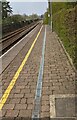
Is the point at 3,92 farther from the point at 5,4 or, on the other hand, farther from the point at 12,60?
the point at 5,4

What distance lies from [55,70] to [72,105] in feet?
13.1

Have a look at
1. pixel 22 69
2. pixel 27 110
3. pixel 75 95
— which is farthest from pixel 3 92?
pixel 22 69

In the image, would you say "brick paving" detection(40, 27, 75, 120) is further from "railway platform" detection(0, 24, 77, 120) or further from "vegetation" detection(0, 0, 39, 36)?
"vegetation" detection(0, 0, 39, 36)

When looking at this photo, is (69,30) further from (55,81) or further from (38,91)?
(38,91)

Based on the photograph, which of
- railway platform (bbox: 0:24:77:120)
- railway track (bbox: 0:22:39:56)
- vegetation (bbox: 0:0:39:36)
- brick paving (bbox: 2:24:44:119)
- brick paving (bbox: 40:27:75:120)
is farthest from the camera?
vegetation (bbox: 0:0:39:36)

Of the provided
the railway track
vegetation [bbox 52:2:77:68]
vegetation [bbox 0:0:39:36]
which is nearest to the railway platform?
vegetation [bbox 52:2:77:68]

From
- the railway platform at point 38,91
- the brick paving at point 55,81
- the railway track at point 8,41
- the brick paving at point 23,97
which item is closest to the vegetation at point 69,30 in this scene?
the brick paving at point 55,81

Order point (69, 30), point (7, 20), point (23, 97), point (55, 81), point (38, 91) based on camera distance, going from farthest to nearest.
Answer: point (7, 20), point (69, 30), point (55, 81), point (38, 91), point (23, 97)

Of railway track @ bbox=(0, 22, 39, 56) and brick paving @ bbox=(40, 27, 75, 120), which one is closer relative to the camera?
brick paving @ bbox=(40, 27, 75, 120)

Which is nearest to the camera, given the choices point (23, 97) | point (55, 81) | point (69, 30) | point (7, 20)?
point (23, 97)

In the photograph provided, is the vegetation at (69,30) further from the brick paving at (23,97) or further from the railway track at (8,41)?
the railway track at (8,41)

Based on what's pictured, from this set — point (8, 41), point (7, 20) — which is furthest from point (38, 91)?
→ point (7, 20)

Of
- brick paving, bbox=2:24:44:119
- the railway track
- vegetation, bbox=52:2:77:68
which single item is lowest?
brick paving, bbox=2:24:44:119

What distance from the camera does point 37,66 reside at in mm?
10477
